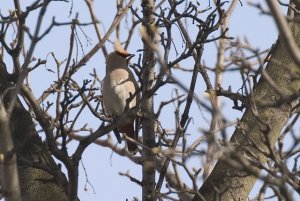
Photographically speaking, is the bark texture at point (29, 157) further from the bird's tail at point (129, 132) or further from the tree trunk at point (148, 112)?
the bird's tail at point (129, 132)

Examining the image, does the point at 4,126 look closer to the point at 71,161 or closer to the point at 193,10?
the point at 71,161

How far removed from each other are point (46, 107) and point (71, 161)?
1.38 m

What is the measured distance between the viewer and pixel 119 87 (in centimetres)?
666

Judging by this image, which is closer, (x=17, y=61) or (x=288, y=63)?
(x=17, y=61)

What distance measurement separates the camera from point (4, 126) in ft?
10.5

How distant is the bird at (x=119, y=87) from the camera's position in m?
6.64

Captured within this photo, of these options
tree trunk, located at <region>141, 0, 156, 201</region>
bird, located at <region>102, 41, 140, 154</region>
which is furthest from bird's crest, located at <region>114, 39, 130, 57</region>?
tree trunk, located at <region>141, 0, 156, 201</region>

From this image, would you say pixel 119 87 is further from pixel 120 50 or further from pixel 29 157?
pixel 29 157

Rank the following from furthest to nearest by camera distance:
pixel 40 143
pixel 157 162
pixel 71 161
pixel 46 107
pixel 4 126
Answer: pixel 46 107
pixel 157 162
pixel 40 143
pixel 71 161
pixel 4 126

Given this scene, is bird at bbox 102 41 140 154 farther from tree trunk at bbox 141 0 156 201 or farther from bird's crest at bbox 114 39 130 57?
tree trunk at bbox 141 0 156 201

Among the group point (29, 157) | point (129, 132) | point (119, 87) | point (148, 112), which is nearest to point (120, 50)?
point (119, 87)

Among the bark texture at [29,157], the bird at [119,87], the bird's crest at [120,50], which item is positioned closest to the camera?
the bark texture at [29,157]

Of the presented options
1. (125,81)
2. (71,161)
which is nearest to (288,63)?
(71,161)

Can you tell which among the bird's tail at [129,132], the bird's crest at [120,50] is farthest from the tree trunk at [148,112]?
the bird's crest at [120,50]
